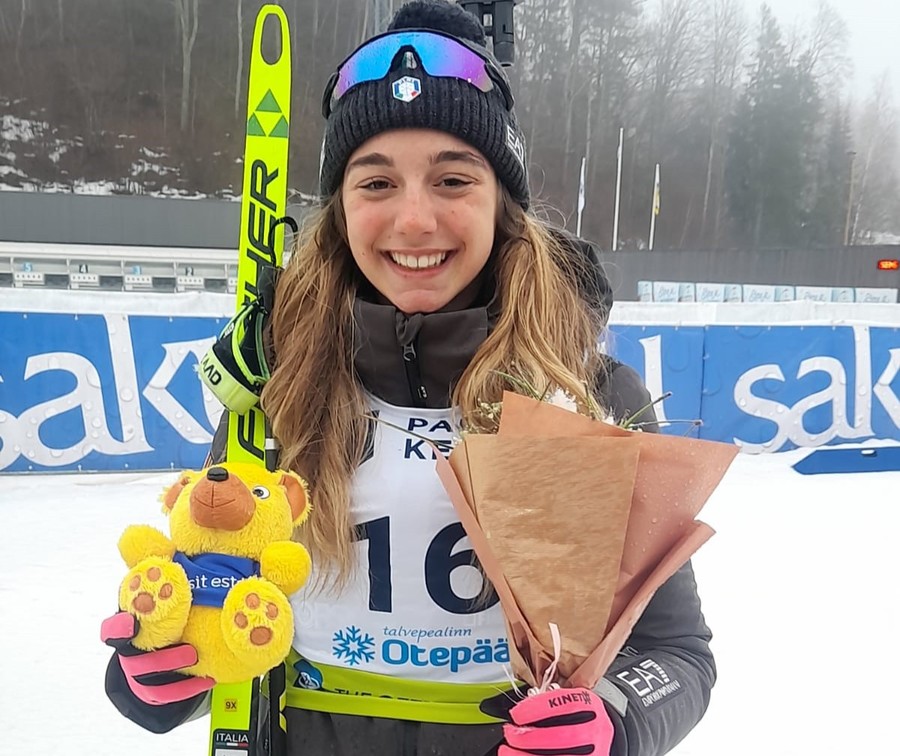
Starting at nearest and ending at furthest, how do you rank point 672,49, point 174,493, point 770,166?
point 174,493
point 770,166
point 672,49

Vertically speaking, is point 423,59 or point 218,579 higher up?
point 423,59

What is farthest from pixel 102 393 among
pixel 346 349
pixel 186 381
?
pixel 346 349

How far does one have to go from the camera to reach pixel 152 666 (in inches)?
40.4

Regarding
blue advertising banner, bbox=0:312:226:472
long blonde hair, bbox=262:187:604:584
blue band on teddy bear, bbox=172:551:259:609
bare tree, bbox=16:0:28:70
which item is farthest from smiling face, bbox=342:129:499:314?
bare tree, bbox=16:0:28:70

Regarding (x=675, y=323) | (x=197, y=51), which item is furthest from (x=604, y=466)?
(x=197, y=51)

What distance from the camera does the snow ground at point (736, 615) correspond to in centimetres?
298

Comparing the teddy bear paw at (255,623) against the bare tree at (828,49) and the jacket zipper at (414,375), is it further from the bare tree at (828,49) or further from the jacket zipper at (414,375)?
the bare tree at (828,49)

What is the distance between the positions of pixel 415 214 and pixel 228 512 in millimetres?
575

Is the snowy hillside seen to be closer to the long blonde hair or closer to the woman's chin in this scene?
the long blonde hair

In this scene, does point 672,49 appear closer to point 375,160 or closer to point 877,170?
point 877,170

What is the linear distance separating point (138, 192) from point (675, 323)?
2729cm

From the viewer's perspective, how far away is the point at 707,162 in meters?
42.1

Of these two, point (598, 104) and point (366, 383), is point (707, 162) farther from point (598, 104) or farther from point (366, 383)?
point (366, 383)

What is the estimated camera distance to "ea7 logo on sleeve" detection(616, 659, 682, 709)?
1.04m
